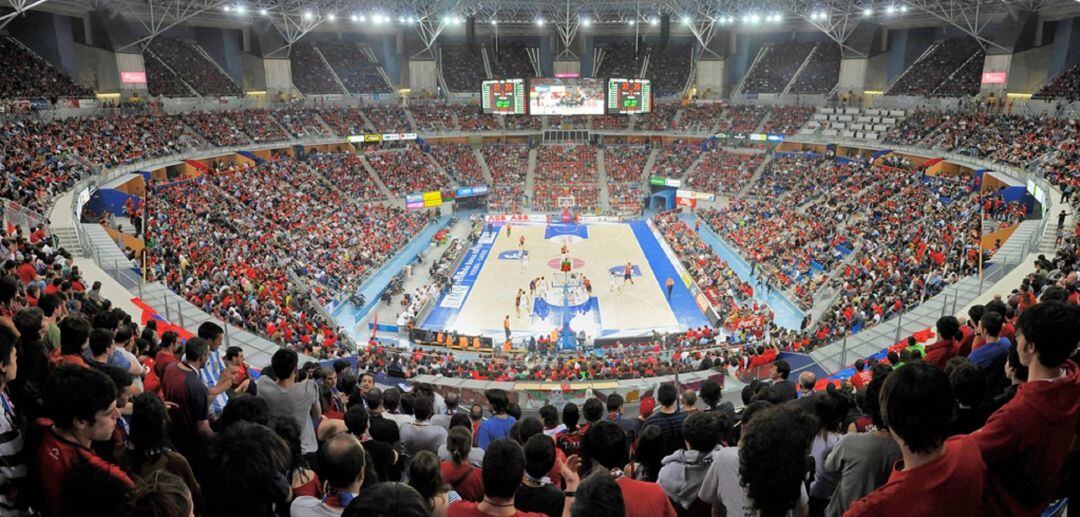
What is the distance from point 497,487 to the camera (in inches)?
136

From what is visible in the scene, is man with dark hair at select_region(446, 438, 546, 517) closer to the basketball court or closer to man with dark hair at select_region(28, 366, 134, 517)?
man with dark hair at select_region(28, 366, 134, 517)

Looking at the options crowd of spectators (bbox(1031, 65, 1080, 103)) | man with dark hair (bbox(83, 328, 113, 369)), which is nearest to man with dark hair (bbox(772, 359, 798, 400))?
man with dark hair (bbox(83, 328, 113, 369))

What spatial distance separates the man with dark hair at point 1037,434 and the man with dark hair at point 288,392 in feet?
16.7

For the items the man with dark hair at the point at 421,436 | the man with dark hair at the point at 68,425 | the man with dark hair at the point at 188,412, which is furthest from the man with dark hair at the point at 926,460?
the man with dark hair at the point at 188,412

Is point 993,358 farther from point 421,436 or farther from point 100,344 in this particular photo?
point 100,344

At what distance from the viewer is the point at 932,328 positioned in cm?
1507

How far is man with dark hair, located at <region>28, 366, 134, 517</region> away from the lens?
3.43m

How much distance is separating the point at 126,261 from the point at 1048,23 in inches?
2004

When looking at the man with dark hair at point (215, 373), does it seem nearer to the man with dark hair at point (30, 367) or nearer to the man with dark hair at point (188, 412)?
the man with dark hair at point (188, 412)

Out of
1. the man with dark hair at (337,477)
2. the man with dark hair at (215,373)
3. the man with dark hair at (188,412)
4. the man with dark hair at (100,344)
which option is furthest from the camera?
the man with dark hair at (215,373)

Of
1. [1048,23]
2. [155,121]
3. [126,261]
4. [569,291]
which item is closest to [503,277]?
[569,291]

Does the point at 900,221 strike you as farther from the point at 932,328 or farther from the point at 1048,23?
the point at 1048,23

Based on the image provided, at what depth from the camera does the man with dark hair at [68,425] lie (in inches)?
135

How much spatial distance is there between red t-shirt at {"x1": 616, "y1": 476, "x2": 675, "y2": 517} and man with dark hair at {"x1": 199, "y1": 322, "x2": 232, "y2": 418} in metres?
3.60
